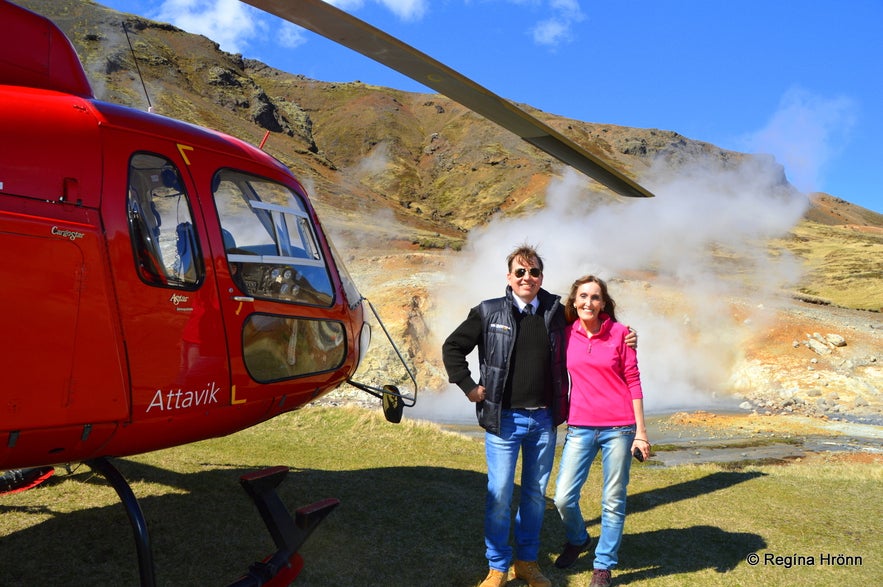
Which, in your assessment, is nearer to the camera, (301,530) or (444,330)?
(301,530)

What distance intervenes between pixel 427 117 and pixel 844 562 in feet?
394

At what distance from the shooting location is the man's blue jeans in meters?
3.97

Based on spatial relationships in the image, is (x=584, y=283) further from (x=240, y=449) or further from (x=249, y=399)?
(x=240, y=449)

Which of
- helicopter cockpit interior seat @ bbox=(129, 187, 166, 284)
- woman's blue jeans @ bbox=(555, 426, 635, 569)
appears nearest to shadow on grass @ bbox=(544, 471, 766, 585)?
woman's blue jeans @ bbox=(555, 426, 635, 569)

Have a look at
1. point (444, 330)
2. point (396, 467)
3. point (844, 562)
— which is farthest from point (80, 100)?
point (444, 330)

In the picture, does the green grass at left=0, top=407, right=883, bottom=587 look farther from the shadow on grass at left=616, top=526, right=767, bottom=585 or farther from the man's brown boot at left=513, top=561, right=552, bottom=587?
the man's brown boot at left=513, top=561, right=552, bottom=587

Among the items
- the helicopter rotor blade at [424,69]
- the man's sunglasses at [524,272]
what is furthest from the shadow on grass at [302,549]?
the helicopter rotor blade at [424,69]

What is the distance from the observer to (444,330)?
23.9 meters

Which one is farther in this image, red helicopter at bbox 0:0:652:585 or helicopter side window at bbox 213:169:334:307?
helicopter side window at bbox 213:169:334:307

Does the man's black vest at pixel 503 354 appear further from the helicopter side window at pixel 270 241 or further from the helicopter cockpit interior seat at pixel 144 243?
the helicopter cockpit interior seat at pixel 144 243

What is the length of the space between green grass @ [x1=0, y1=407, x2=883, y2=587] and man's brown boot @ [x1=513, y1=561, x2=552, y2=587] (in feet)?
0.99
